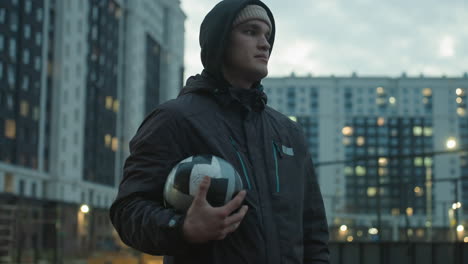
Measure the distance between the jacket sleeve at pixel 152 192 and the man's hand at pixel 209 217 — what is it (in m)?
0.09

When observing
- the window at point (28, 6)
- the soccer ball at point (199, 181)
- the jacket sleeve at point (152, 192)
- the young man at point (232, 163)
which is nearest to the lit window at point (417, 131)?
the window at point (28, 6)

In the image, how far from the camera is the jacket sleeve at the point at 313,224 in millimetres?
3398

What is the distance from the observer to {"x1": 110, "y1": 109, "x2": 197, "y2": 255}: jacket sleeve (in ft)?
9.26

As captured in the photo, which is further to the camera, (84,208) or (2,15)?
(2,15)

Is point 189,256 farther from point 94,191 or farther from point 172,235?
point 94,191

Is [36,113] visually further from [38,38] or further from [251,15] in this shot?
[251,15]

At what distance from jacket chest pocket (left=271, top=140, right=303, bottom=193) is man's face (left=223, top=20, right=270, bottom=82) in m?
0.33

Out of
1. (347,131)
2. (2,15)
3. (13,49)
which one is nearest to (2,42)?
(13,49)

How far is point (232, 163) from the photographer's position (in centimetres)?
304

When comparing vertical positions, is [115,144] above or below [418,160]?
above

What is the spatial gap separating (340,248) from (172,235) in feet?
29.2

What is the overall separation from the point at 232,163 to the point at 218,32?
593mm

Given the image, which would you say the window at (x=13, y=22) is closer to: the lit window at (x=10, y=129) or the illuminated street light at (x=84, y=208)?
the lit window at (x=10, y=129)

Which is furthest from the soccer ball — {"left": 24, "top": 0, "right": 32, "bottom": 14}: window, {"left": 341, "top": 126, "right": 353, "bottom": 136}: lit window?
{"left": 341, "top": 126, "right": 353, "bottom": 136}: lit window
